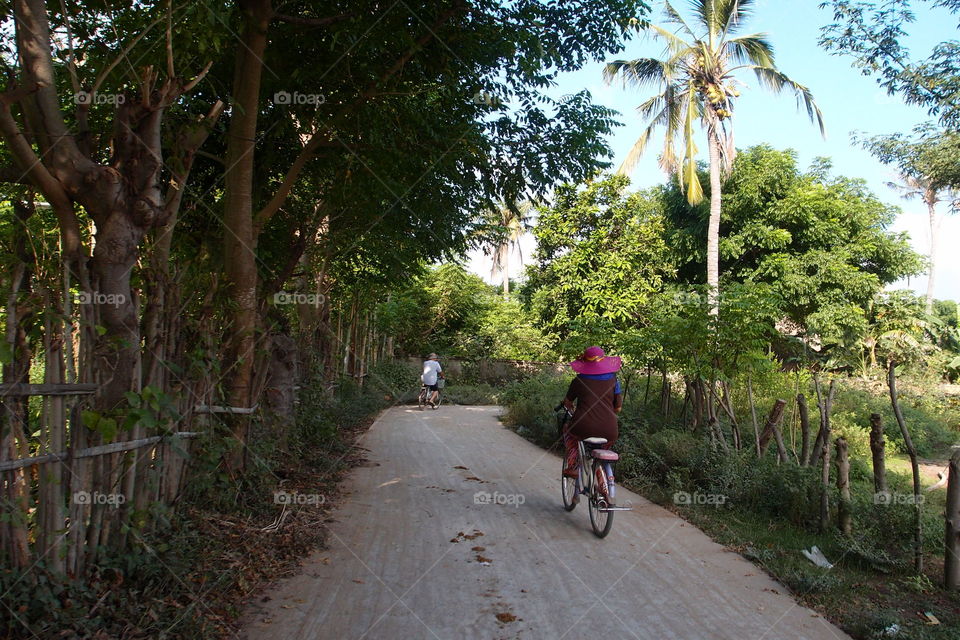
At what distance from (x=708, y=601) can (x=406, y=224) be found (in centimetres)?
684

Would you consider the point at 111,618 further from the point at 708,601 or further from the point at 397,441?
the point at 397,441

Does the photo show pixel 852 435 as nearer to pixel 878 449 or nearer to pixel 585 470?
pixel 878 449

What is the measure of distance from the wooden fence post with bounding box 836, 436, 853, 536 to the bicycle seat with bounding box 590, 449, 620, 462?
6.90ft

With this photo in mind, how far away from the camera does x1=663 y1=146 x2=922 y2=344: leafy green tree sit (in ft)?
73.6

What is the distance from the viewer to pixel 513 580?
4.86 meters

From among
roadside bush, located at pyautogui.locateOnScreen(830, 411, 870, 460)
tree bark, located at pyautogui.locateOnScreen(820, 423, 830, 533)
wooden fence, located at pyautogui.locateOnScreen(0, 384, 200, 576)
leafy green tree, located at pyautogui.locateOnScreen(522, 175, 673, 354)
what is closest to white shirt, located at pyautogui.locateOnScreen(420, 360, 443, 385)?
leafy green tree, located at pyautogui.locateOnScreen(522, 175, 673, 354)

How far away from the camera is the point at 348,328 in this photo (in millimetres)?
16453

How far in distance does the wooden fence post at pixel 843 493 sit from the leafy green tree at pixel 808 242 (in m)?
17.0

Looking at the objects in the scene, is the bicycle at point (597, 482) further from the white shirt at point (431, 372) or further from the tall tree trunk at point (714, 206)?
the tall tree trunk at point (714, 206)

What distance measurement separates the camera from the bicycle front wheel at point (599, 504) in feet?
19.7

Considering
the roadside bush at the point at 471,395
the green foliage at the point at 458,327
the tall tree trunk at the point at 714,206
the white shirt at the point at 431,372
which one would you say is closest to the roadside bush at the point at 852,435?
the tall tree trunk at the point at 714,206

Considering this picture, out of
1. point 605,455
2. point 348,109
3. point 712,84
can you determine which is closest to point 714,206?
point 712,84

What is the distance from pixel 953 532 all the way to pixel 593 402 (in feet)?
10.1

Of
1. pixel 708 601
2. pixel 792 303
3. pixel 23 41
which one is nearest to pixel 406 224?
pixel 23 41
